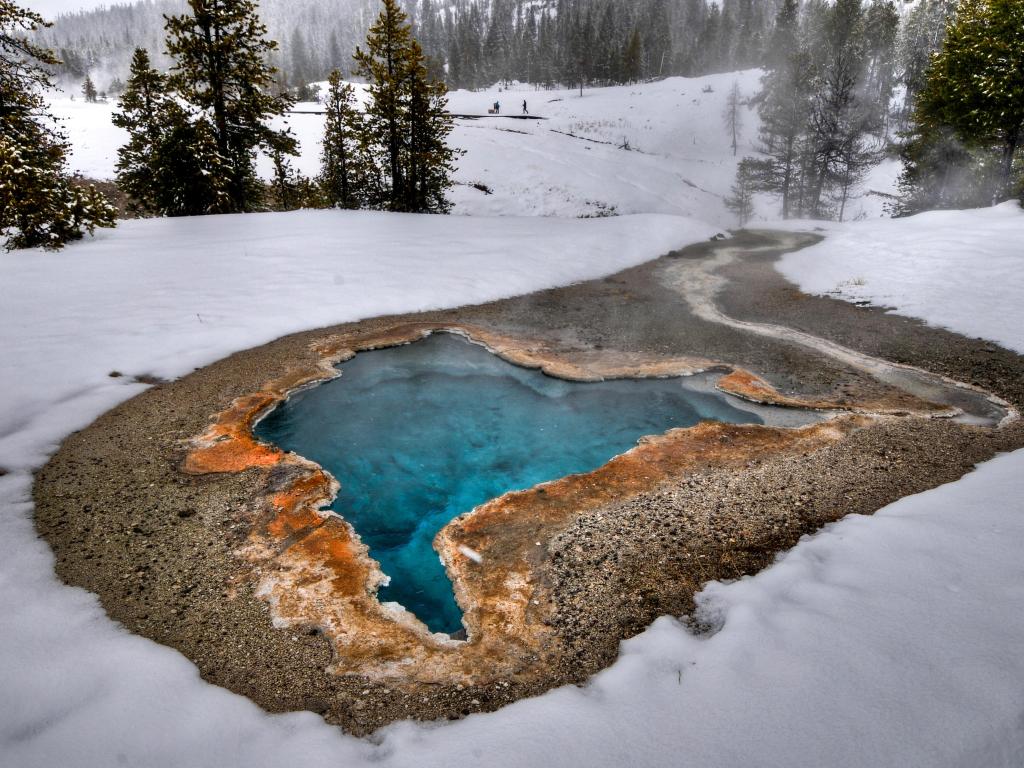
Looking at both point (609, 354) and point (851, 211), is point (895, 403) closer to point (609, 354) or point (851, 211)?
point (609, 354)

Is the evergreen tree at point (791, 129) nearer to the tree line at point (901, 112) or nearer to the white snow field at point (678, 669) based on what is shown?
the tree line at point (901, 112)

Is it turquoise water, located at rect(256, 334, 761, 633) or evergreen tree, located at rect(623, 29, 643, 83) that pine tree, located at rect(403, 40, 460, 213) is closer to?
turquoise water, located at rect(256, 334, 761, 633)

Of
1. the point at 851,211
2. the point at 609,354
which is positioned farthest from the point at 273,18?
the point at 609,354

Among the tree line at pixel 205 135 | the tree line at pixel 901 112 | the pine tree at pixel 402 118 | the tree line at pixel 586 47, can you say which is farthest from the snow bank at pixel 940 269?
the tree line at pixel 586 47

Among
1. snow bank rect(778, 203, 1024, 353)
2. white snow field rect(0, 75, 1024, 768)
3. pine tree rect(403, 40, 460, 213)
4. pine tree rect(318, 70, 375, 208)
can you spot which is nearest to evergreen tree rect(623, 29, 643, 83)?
pine tree rect(318, 70, 375, 208)

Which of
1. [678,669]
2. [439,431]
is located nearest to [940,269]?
[439,431]

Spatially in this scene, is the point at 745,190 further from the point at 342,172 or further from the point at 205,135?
the point at 205,135
